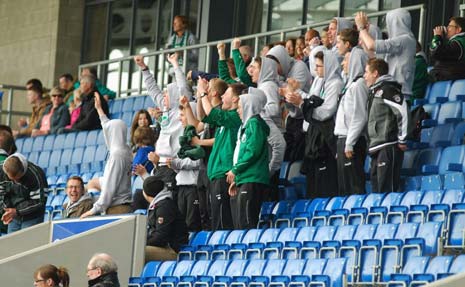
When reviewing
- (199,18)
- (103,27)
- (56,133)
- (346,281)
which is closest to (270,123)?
(346,281)

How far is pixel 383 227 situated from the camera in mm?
11203

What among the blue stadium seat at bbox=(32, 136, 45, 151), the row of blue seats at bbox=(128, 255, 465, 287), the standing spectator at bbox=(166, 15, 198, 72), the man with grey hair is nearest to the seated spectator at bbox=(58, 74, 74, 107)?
the blue stadium seat at bbox=(32, 136, 45, 151)

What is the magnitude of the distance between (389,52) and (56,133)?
7.71m

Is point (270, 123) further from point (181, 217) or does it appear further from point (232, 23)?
point (232, 23)

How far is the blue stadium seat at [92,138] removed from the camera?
19266mm

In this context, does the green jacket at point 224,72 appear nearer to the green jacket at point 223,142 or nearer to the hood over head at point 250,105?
the green jacket at point 223,142

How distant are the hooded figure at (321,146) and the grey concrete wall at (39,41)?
1150 centimetres

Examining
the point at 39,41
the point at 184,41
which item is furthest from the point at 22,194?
the point at 39,41

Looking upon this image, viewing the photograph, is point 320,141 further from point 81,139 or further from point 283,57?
point 81,139

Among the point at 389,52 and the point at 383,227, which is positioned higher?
the point at 389,52

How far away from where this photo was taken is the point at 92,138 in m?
19.4

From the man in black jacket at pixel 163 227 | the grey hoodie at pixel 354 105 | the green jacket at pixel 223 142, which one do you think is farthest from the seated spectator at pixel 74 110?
the grey hoodie at pixel 354 105

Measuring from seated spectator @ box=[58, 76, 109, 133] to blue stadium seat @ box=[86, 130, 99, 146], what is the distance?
13 centimetres

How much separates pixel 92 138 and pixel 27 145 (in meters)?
1.87
